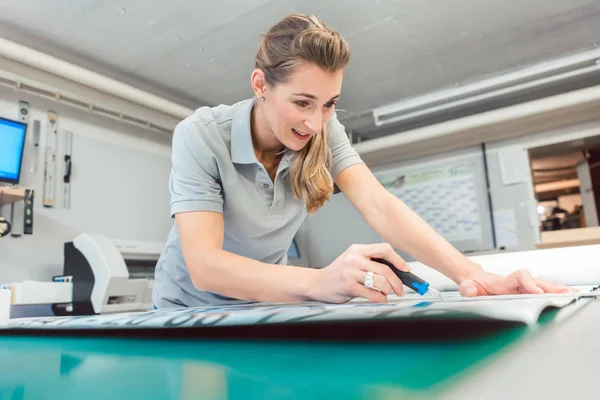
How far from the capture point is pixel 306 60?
1.07 metres

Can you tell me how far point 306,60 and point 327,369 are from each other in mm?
905

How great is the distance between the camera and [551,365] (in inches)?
9.8

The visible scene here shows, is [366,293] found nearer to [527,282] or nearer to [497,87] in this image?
[527,282]

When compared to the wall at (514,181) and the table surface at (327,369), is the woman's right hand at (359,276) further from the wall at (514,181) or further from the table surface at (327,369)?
the wall at (514,181)

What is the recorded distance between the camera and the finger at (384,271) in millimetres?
670

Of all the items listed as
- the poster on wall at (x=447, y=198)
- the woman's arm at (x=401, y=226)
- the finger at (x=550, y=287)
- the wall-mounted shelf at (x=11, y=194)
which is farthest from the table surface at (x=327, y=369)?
the poster on wall at (x=447, y=198)

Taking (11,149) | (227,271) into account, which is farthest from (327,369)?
(11,149)

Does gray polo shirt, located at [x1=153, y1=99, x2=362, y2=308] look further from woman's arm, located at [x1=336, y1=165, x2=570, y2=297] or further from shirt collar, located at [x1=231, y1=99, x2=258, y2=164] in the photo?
woman's arm, located at [x1=336, y1=165, x2=570, y2=297]

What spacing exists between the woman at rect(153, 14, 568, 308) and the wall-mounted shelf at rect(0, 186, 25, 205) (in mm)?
2298

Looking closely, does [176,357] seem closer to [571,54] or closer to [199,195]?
[199,195]

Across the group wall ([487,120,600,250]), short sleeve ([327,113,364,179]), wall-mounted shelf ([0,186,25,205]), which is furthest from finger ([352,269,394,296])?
wall ([487,120,600,250])

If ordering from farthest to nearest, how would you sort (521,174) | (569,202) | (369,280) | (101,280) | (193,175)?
(569,202) < (521,174) < (101,280) < (193,175) < (369,280)

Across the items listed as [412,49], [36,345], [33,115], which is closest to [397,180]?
[412,49]

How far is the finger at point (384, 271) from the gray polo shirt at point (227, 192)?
43cm
